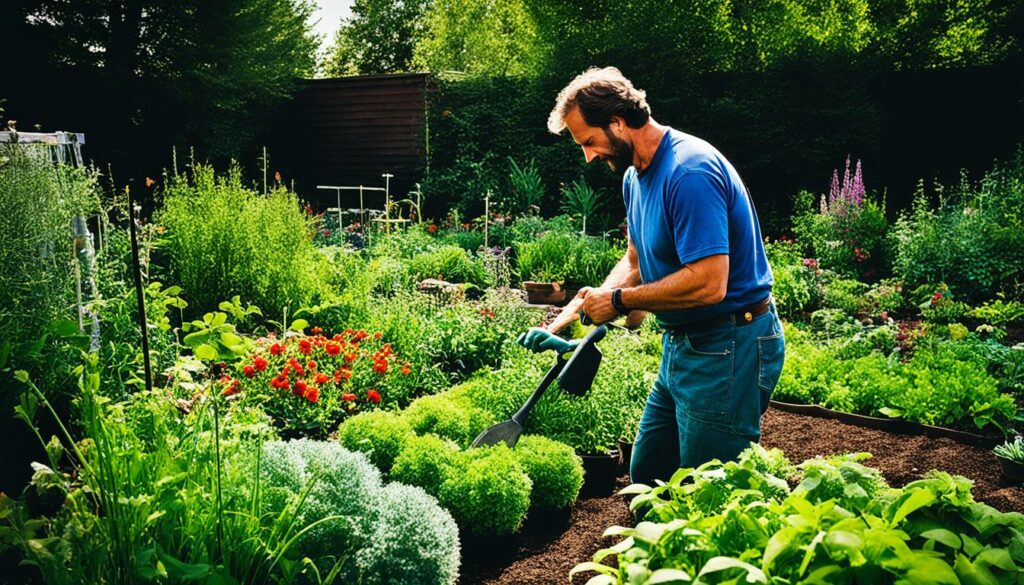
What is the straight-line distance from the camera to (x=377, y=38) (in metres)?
37.8

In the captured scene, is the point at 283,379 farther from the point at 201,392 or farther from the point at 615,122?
the point at 615,122

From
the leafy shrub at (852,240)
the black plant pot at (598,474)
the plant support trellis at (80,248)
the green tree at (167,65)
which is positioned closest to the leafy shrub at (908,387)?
the black plant pot at (598,474)

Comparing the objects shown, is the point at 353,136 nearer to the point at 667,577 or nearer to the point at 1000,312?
the point at 1000,312

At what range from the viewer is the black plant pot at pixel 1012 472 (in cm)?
381

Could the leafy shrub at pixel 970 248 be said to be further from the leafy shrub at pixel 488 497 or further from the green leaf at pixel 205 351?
the green leaf at pixel 205 351

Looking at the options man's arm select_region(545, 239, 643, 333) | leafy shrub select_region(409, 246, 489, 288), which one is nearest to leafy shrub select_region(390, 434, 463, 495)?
man's arm select_region(545, 239, 643, 333)

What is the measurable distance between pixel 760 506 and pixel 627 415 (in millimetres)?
2830

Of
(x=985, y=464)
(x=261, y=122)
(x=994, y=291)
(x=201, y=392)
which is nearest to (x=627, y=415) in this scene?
(x=985, y=464)

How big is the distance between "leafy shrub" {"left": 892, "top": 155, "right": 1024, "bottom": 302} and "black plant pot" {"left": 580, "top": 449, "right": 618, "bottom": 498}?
572cm

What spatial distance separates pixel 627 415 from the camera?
414 centimetres

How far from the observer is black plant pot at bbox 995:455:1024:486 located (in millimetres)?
3814

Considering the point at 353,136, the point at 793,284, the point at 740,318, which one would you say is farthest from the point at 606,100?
the point at 353,136

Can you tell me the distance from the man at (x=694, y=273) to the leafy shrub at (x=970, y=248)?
A: 6456mm

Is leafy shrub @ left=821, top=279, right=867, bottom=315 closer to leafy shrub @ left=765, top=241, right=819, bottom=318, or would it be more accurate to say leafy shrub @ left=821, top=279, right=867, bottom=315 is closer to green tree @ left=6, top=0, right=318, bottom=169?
leafy shrub @ left=765, top=241, right=819, bottom=318
